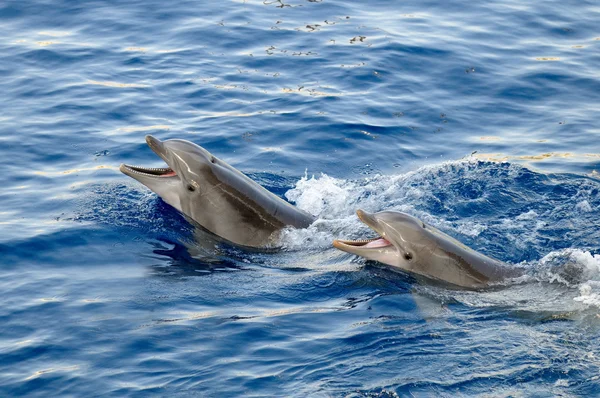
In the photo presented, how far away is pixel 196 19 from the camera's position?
771 inches

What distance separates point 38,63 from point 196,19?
11.7ft

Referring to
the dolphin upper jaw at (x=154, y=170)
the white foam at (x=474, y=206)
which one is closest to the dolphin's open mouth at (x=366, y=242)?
the white foam at (x=474, y=206)

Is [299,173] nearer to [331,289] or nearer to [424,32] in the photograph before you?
[331,289]

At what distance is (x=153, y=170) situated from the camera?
41.3ft

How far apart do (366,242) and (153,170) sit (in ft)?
10.0

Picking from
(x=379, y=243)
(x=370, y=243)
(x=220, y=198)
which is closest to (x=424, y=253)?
(x=379, y=243)

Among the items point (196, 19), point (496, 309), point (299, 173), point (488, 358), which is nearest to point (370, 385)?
point (488, 358)

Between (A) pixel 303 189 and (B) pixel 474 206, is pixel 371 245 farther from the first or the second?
(A) pixel 303 189

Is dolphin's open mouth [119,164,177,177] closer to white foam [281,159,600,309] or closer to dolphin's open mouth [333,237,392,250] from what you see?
white foam [281,159,600,309]

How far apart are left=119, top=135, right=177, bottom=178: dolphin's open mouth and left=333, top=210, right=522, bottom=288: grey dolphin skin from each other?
8.82 feet

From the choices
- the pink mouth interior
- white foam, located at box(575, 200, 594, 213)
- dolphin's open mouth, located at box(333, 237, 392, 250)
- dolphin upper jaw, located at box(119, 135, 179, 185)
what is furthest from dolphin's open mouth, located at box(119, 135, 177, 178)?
white foam, located at box(575, 200, 594, 213)

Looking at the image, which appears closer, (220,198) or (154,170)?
(220,198)

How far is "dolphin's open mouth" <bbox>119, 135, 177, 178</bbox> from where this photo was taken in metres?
12.1

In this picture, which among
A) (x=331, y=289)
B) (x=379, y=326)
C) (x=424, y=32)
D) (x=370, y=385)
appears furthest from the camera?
(x=424, y=32)
